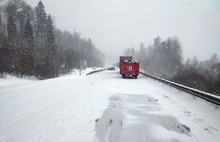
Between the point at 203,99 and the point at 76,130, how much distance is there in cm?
777

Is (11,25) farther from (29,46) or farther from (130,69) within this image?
(130,69)

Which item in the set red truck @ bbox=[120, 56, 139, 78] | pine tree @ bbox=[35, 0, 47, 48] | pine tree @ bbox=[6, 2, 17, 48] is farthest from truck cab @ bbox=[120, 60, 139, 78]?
pine tree @ bbox=[35, 0, 47, 48]

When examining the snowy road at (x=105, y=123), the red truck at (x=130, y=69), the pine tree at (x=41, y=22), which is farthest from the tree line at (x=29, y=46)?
the snowy road at (x=105, y=123)

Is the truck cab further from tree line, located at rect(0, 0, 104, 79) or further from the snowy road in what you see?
the snowy road

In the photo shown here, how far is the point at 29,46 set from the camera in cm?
4469

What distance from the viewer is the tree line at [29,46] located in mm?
28477

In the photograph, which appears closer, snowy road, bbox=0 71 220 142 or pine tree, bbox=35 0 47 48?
snowy road, bbox=0 71 220 142

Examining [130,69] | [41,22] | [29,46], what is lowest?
[130,69]

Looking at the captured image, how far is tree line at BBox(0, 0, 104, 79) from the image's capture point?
28.5m

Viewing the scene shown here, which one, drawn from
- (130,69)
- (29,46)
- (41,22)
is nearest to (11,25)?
(41,22)

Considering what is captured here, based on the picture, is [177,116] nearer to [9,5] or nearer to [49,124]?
[49,124]

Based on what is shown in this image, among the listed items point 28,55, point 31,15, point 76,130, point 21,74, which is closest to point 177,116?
point 76,130

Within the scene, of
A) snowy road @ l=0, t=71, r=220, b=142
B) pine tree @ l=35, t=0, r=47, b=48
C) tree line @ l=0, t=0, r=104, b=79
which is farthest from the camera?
pine tree @ l=35, t=0, r=47, b=48

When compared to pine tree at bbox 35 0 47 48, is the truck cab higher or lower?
lower
